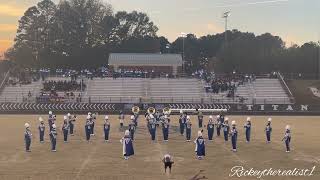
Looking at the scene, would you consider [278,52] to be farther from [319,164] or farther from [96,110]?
[319,164]

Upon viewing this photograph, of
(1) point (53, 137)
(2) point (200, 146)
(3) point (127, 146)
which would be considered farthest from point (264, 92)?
(3) point (127, 146)

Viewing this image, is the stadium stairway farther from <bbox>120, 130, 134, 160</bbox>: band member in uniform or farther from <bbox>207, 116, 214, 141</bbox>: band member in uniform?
<bbox>120, 130, 134, 160</bbox>: band member in uniform

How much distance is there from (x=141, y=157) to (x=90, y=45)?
71.1 meters

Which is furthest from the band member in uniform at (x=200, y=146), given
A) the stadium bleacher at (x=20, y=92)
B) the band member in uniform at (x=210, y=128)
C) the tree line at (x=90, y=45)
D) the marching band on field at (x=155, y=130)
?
the tree line at (x=90, y=45)

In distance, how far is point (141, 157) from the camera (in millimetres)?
26594

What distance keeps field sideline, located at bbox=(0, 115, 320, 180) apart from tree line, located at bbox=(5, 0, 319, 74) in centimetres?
5482

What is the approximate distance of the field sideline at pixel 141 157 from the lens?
72.3 ft

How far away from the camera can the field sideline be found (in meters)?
22.0

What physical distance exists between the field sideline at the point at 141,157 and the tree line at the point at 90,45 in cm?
5482

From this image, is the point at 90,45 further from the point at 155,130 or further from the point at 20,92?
the point at 155,130

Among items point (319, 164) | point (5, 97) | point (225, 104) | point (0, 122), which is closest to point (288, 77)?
point (225, 104)

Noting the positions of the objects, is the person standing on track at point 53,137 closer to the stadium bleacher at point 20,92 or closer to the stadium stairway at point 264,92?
the stadium bleacher at point 20,92

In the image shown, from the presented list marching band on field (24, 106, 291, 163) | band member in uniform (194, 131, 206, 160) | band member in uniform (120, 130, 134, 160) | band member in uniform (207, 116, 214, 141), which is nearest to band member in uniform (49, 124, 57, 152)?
marching band on field (24, 106, 291, 163)

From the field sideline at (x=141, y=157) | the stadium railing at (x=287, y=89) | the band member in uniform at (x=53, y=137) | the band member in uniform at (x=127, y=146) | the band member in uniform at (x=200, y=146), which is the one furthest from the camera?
the stadium railing at (x=287, y=89)
